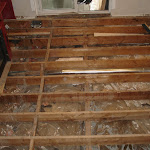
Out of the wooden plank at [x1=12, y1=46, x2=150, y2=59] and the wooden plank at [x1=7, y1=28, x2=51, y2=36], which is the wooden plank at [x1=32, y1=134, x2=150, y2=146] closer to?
the wooden plank at [x1=12, y1=46, x2=150, y2=59]

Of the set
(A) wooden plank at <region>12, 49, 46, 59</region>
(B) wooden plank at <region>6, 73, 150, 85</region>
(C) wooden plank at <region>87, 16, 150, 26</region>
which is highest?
(C) wooden plank at <region>87, 16, 150, 26</region>

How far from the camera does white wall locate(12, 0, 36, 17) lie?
4.10 m

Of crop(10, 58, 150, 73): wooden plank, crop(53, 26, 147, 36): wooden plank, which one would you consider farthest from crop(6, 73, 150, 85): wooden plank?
crop(53, 26, 147, 36): wooden plank

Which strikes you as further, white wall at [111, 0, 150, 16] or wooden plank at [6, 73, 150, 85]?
white wall at [111, 0, 150, 16]

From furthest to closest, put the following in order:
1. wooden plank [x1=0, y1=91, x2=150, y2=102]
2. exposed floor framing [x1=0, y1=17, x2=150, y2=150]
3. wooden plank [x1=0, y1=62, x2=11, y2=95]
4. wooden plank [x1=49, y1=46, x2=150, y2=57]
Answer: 1. wooden plank [x1=49, y1=46, x2=150, y2=57]
2. wooden plank [x1=0, y1=62, x2=11, y2=95]
3. wooden plank [x1=0, y1=91, x2=150, y2=102]
4. exposed floor framing [x1=0, y1=17, x2=150, y2=150]

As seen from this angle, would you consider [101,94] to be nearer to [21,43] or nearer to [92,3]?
[21,43]

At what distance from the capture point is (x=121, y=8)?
421 cm

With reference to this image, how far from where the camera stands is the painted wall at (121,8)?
4117 millimetres

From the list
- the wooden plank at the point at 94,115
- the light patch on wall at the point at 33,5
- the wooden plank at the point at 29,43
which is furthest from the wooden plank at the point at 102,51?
the light patch on wall at the point at 33,5

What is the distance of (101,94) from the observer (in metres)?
2.58

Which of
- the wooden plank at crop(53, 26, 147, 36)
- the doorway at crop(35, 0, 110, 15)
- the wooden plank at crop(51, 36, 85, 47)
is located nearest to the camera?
the wooden plank at crop(51, 36, 85, 47)

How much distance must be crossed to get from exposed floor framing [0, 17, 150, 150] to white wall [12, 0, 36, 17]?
35 cm

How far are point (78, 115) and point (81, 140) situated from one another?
0.33 meters

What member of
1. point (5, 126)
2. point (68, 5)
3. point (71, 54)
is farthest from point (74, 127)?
point (68, 5)
